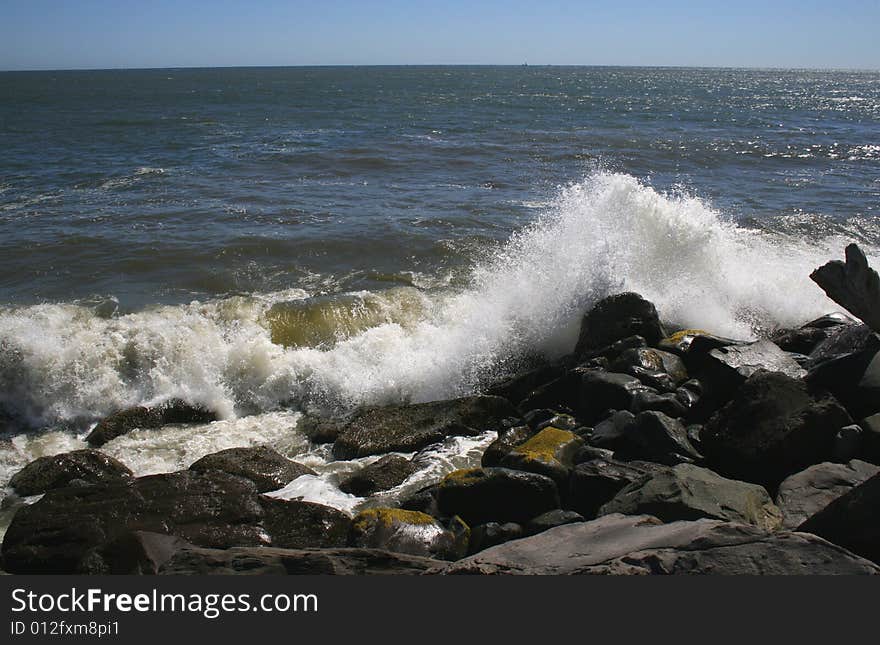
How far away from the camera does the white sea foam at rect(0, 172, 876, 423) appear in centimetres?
856

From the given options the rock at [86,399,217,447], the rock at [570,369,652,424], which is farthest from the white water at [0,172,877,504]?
the rock at [570,369,652,424]

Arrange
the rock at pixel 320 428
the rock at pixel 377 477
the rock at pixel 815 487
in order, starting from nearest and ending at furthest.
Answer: the rock at pixel 815 487
the rock at pixel 377 477
the rock at pixel 320 428

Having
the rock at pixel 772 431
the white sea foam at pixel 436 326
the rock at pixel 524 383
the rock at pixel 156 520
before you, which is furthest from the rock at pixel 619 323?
the rock at pixel 156 520

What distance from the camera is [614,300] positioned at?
8523 mm

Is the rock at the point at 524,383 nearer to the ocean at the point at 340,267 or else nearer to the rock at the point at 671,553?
the ocean at the point at 340,267

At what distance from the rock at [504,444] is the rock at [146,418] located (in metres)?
3.63

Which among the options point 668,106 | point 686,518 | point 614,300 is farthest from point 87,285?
point 668,106

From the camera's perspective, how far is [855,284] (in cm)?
627

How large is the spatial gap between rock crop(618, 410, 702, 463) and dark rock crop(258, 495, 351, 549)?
2.45 m

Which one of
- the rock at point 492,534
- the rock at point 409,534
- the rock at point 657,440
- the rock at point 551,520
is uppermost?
the rock at point 657,440

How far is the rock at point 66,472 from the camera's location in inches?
251

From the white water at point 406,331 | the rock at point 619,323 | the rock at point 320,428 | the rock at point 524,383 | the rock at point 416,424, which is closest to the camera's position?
the rock at point 416,424

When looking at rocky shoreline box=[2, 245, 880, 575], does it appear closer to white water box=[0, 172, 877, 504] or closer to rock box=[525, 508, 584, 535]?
rock box=[525, 508, 584, 535]

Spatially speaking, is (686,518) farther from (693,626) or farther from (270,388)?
(270,388)
